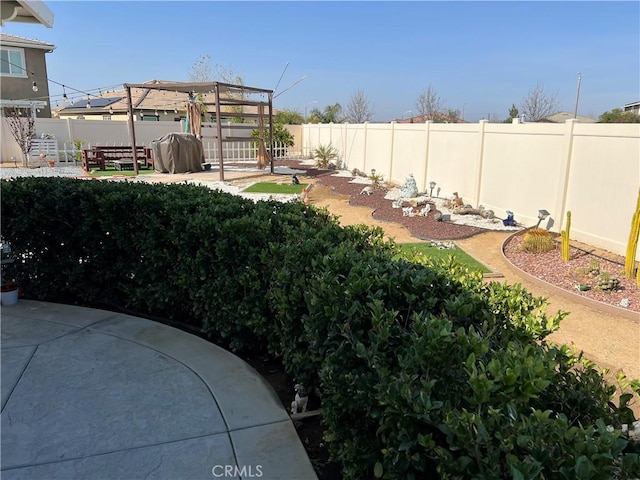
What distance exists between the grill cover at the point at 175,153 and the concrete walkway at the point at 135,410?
16.4 metres

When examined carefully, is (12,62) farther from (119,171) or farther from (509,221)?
(509,221)

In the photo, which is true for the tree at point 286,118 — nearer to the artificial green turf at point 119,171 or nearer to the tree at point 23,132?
the artificial green turf at point 119,171

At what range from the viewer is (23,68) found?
1053 inches

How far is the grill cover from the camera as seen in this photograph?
19.4 meters

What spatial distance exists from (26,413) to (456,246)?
7258 millimetres

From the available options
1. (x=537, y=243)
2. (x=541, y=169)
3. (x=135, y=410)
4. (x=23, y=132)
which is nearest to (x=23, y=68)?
(x=23, y=132)

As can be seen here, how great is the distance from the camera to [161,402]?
3.00 metres

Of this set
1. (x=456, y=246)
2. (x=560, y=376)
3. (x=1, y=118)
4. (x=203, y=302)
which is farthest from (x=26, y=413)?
(x=1, y=118)

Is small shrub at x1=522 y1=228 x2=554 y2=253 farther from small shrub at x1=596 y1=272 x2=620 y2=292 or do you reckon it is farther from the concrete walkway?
the concrete walkway

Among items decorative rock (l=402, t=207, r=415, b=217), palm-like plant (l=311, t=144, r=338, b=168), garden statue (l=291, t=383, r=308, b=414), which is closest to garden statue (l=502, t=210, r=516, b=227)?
decorative rock (l=402, t=207, r=415, b=217)

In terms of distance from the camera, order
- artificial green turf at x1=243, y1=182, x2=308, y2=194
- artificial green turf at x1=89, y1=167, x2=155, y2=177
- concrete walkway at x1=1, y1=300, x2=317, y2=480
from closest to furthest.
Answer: concrete walkway at x1=1, y1=300, x2=317, y2=480 → artificial green turf at x1=243, y1=182, x2=308, y2=194 → artificial green turf at x1=89, y1=167, x2=155, y2=177

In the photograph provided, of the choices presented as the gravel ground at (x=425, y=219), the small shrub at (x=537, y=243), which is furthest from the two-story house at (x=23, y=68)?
the small shrub at (x=537, y=243)

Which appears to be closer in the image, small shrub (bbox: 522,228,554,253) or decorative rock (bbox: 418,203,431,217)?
small shrub (bbox: 522,228,554,253)

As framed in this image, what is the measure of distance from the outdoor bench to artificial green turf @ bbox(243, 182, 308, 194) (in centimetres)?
671
